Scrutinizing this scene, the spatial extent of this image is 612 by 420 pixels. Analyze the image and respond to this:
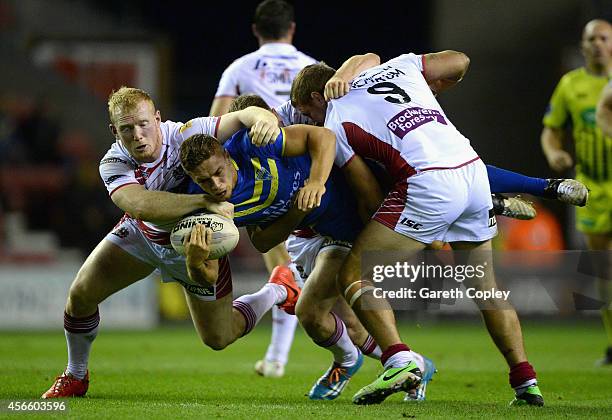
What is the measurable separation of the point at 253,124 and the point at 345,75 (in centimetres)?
74

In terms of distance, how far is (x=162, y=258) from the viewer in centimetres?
630

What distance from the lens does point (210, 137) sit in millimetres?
5652

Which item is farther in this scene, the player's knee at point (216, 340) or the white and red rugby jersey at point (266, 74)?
the white and red rugby jersey at point (266, 74)

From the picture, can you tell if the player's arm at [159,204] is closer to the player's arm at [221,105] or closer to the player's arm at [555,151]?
the player's arm at [221,105]

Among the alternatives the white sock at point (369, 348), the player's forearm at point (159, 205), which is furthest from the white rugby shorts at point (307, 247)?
the player's forearm at point (159, 205)

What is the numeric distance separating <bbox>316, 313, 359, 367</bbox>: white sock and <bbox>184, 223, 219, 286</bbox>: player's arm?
113 centimetres

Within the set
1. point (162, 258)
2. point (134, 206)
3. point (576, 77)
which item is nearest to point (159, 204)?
point (134, 206)

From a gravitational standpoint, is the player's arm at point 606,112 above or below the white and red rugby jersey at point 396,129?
above

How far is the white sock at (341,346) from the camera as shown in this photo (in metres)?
6.76

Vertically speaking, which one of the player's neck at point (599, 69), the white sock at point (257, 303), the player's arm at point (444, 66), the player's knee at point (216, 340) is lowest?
the player's knee at point (216, 340)

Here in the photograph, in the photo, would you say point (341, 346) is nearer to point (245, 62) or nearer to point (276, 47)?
point (245, 62)

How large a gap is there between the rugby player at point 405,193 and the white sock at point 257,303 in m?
1.04

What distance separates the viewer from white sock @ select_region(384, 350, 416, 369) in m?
5.80

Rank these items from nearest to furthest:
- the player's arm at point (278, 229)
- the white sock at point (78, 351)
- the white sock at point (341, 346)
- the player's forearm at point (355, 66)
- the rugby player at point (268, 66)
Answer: the player's arm at point (278, 229) < the player's forearm at point (355, 66) < the white sock at point (78, 351) < the white sock at point (341, 346) < the rugby player at point (268, 66)
